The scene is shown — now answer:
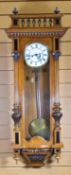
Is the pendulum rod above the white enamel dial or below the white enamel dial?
below

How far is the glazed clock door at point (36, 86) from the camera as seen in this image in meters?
2.13

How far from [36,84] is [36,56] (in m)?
0.15

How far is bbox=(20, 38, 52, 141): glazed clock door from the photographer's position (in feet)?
6.98

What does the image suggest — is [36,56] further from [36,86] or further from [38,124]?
[38,124]

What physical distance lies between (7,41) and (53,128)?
1.92 ft

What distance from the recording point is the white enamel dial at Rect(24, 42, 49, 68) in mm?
2127

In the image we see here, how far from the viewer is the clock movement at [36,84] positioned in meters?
2.11

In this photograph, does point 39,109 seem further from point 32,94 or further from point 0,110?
point 0,110

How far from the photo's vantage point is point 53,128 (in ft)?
6.95

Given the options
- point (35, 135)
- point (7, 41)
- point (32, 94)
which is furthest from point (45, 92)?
point (7, 41)

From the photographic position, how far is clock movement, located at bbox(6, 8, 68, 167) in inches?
83.0

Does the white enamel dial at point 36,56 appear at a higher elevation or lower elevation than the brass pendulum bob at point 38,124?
higher

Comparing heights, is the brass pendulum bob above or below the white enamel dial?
below

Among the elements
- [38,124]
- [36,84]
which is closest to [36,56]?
[36,84]
